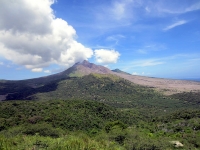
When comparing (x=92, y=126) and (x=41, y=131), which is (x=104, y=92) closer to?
(x=92, y=126)

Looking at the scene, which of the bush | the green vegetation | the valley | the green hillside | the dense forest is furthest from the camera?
the green hillside

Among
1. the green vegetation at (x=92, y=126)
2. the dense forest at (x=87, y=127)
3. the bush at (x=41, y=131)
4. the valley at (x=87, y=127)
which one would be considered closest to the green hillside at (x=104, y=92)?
the valley at (x=87, y=127)

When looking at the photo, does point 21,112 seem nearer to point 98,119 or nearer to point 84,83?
point 98,119

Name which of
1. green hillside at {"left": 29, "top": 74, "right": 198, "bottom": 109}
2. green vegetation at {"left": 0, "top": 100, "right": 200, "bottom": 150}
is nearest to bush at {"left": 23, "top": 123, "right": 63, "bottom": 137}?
green vegetation at {"left": 0, "top": 100, "right": 200, "bottom": 150}

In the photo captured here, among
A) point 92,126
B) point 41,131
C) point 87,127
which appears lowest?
point 92,126

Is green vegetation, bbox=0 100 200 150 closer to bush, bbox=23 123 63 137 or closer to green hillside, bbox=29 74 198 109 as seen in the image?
bush, bbox=23 123 63 137

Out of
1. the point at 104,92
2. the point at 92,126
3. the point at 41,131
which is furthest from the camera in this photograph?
the point at 104,92

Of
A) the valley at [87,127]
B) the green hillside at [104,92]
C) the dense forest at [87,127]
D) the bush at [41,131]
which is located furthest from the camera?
the green hillside at [104,92]

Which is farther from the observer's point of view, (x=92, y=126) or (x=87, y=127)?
(x=92, y=126)

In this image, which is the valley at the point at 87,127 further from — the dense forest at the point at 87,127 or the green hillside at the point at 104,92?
the green hillside at the point at 104,92

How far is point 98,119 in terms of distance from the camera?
195 ft

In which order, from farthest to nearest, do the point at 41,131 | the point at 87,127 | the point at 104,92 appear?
the point at 104,92 < the point at 87,127 < the point at 41,131

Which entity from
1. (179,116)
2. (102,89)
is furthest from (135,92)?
(179,116)

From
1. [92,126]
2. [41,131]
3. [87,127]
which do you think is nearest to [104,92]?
[92,126]
